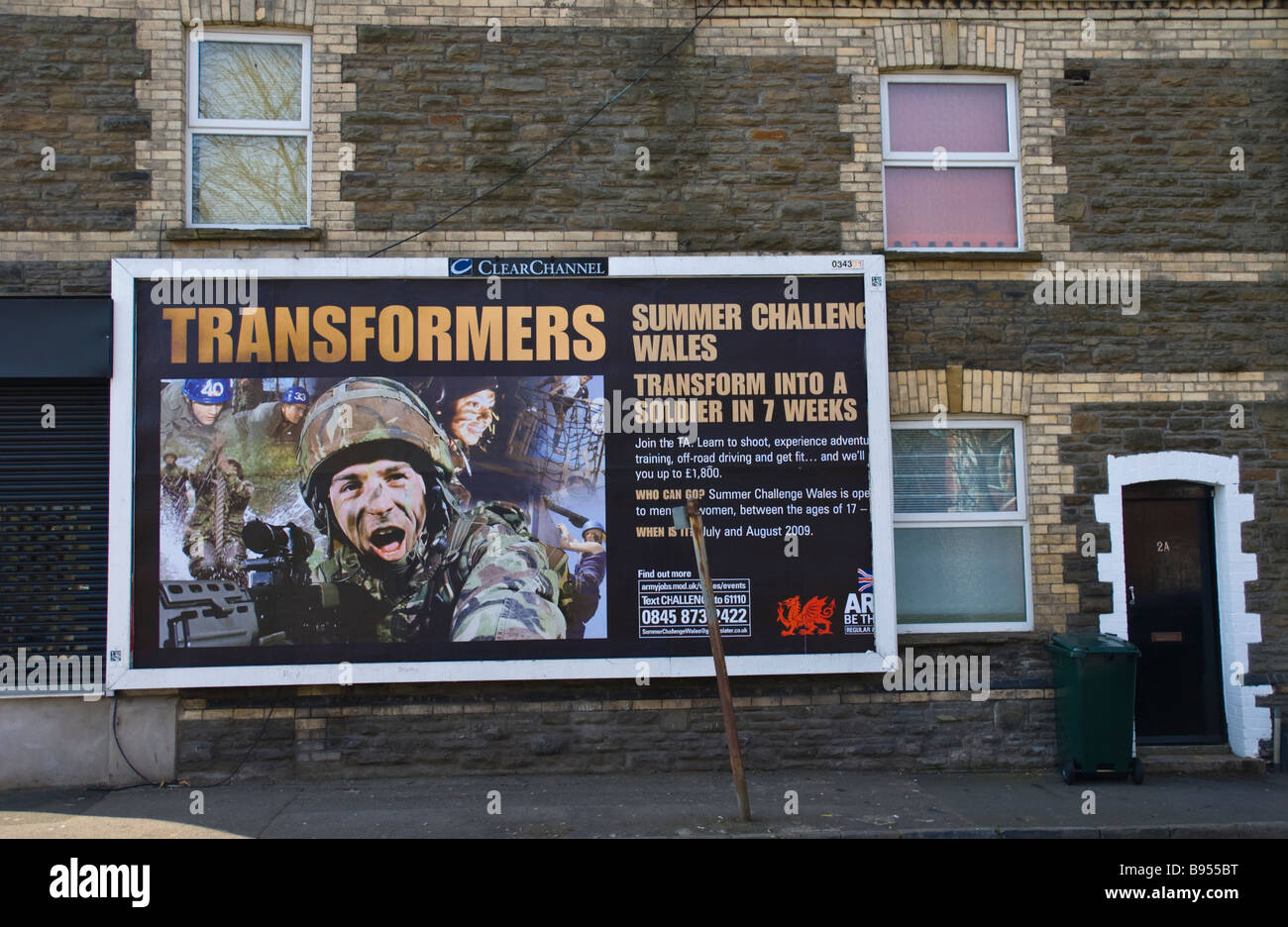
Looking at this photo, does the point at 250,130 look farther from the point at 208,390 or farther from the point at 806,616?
the point at 806,616

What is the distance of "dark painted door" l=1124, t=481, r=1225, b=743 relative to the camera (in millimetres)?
9508

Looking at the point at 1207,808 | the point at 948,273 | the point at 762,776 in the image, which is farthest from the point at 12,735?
the point at 1207,808

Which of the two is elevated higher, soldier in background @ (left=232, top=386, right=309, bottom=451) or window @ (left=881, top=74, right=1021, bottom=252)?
window @ (left=881, top=74, right=1021, bottom=252)

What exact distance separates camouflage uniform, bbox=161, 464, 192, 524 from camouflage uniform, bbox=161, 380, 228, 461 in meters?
0.12

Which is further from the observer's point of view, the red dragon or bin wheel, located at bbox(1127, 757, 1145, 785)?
the red dragon

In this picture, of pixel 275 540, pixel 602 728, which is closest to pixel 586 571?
pixel 602 728

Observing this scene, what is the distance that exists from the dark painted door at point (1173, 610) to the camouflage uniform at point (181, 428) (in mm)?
8385

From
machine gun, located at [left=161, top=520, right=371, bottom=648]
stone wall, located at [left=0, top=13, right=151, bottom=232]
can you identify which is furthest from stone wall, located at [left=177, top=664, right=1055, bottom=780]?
stone wall, located at [left=0, top=13, right=151, bottom=232]

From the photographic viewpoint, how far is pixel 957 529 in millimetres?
9617

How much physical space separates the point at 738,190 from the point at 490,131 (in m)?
2.34

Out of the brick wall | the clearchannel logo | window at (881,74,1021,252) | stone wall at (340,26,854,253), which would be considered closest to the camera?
the clearchannel logo

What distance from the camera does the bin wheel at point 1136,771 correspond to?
8.77 m

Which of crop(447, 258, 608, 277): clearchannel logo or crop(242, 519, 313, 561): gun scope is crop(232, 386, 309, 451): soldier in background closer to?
crop(242, 519, 313, 561): gun scope

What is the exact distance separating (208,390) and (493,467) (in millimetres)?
2567
